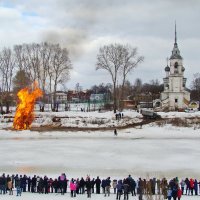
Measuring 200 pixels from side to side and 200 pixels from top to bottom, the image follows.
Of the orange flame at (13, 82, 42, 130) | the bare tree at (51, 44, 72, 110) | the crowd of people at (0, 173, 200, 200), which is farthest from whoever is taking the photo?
the bare tree at (51, 44, 72, 110)

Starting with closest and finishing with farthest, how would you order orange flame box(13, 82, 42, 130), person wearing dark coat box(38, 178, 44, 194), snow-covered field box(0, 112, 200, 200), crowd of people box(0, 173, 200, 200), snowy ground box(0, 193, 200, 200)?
snowy ground box(0, 193, 200, 200) < crowd of people box(0, 173, 200, 200) < person wearing dark coat box(38, 178, 44, 194) < snow-covered field box(0, 112, 200, 200) < orange flame box(13, 82, 42, 130)

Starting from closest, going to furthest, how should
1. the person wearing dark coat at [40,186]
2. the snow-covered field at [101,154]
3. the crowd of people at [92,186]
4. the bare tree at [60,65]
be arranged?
the crowd of people at [92,186] < the person wearing dark coat at [40,186] < the snow-covered field at [101,154] < the bare tree at [60,65]

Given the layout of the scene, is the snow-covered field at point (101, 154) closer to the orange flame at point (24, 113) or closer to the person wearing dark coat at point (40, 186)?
the person wearing dark coat at point (40, 186)

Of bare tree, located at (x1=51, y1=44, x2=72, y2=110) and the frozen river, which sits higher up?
bare tree, located at (x1=51, y1=44, x2=72, y2=110)

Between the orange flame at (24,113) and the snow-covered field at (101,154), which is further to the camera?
the orange flame at (24,113)

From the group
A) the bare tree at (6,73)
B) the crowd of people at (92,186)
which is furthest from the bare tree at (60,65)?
the crowd of people at (92,186)

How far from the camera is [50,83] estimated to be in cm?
8488

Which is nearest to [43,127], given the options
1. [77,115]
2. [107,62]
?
[77,115]

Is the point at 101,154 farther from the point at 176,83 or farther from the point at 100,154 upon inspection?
the point at 176,83

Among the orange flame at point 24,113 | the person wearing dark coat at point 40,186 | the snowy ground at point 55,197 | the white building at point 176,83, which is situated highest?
the white building at point 176,83

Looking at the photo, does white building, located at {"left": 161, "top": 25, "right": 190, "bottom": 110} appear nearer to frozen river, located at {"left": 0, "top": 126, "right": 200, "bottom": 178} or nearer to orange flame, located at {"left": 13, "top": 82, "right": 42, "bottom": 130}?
orange flame, located at {"left": 13, "top": 82, "right": 42, "bottom": 130}

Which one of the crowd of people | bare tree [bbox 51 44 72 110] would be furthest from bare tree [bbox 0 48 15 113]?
the crowd of people

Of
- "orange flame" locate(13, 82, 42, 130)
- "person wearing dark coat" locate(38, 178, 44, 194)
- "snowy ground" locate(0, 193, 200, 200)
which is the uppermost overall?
"orange flame" locate(13, 82, 42, 130)

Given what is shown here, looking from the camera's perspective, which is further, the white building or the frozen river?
the white building
